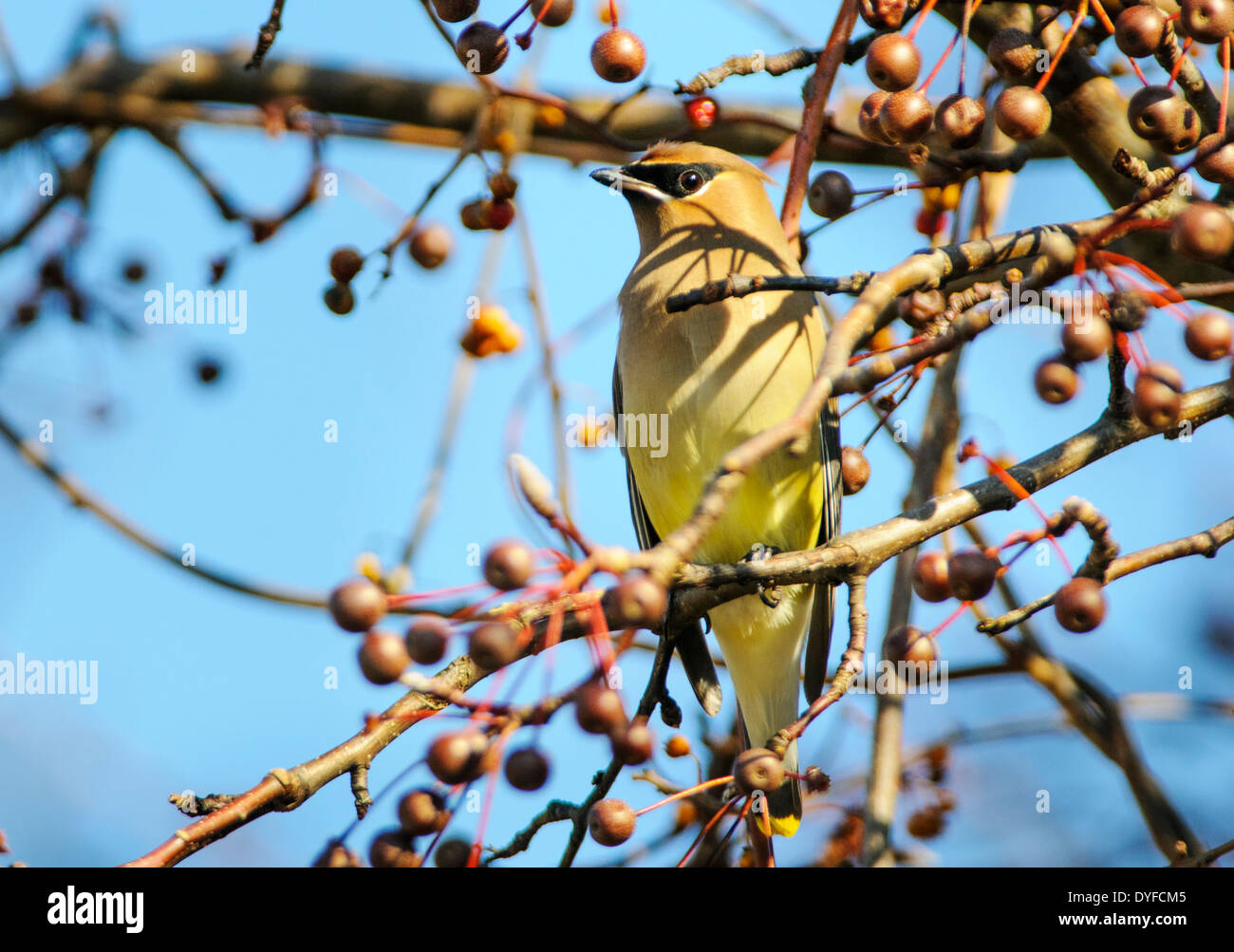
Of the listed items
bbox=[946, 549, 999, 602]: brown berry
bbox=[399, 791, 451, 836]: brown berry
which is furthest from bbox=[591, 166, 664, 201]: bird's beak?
bbox=[399, 791, 451, 836]: brown berry

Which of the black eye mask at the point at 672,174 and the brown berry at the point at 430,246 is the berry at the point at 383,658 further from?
the black eye mask at the point at 672,174

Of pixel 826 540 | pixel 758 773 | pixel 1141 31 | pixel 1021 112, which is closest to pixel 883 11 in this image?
pixel 1021 112

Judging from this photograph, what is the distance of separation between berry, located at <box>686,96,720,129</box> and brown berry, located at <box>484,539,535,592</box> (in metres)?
1.64

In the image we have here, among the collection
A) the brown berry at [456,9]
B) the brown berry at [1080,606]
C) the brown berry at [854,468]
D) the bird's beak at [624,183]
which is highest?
the bird's beak at [624,183]

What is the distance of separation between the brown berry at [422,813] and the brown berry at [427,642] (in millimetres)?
296

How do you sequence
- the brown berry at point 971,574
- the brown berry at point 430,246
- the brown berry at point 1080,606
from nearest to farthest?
1. the brown berry at point 1080,606
2. the brown berry at point 971,574
3. the brown berry at point 430,246

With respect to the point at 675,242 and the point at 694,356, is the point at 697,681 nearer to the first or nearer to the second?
the point at 694,356

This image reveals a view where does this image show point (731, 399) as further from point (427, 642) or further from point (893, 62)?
point (427, 642)

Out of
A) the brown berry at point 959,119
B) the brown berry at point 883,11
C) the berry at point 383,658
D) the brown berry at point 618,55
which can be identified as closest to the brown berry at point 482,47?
the brown berry at point 618,55

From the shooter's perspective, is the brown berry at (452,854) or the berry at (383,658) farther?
the brown berry at (452,854)

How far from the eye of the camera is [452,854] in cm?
189

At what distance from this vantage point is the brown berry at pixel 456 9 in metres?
2.39
